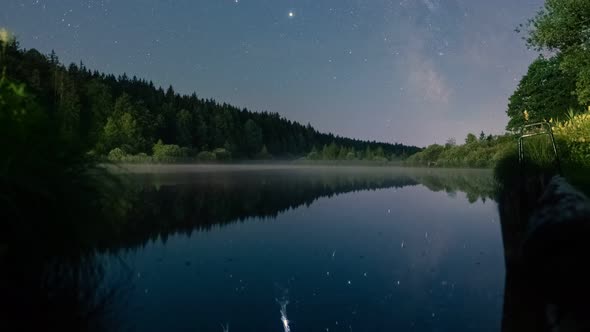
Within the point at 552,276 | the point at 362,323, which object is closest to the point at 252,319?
the point at 362,323

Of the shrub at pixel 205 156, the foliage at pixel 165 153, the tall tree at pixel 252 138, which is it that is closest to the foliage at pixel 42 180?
the foliage at pixel 165 153

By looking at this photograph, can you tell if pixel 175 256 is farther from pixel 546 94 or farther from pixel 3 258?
pixel 546 94

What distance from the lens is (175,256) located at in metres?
6.90

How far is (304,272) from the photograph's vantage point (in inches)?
245

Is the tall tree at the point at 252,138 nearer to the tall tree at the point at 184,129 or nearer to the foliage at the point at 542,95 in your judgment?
the tall tree at the point at 184,129

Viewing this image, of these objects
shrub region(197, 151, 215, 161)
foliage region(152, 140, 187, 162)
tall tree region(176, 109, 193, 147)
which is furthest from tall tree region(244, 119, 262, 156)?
foliage region(152, 140, 187, 162)

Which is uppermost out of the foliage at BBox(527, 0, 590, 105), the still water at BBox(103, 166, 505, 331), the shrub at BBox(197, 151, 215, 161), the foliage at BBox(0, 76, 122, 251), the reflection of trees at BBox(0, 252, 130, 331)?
the foliage at BBox(527, 0, 590, 105)

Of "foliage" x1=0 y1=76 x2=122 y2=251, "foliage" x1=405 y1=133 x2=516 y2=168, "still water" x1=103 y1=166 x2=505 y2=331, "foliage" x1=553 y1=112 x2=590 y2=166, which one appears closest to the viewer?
"foliage" x1=0 y1=76 x2=122 y2=251

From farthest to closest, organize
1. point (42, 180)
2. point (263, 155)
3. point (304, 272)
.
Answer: point (263, 155) → point (304, 272) → point (42, 180)

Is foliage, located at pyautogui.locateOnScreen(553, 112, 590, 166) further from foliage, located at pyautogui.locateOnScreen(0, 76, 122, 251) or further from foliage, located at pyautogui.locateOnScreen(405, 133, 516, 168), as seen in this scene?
foliage, located at pyautogui.locateOnScreen(405, 133, 516, 168)

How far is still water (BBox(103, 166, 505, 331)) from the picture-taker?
4.35 m

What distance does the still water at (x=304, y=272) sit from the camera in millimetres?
4352

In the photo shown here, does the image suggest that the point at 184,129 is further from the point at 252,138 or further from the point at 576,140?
the point at 576,140

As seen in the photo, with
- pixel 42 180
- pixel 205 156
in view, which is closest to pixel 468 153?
pixel 205 156
